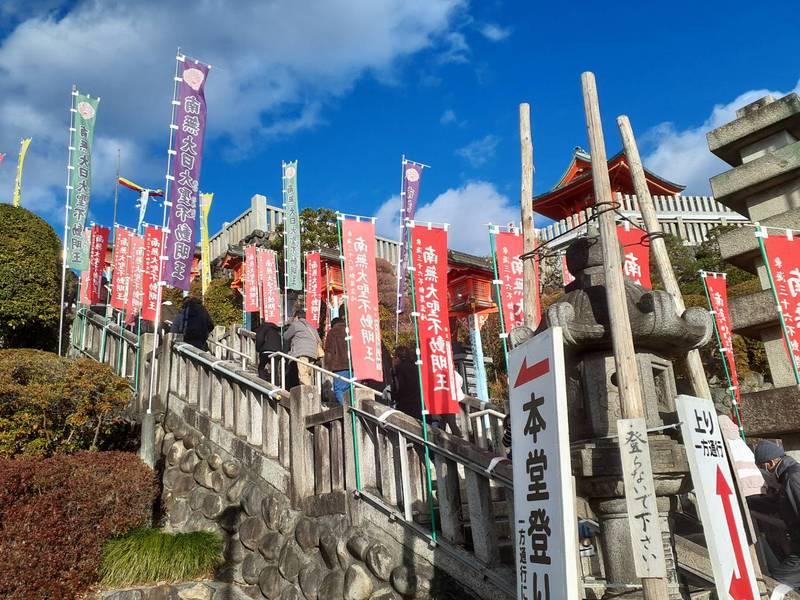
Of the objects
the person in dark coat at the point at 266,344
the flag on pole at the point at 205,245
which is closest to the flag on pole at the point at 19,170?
the flag on pole at the point at 205,245

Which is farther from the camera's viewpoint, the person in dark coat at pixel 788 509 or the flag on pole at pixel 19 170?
the flag on pole at pixel 19 170

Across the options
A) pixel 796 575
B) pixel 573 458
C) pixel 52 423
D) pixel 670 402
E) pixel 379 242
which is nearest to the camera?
pixel 573 458

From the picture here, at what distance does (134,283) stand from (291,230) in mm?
4063

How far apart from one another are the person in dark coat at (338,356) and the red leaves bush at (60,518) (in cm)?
316

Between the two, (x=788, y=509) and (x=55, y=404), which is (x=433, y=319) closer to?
(x=788, y=509)

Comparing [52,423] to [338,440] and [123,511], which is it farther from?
[338,440]

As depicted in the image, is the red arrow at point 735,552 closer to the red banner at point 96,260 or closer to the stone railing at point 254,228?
the red banner at point 96,260

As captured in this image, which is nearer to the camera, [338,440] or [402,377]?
[338,440]

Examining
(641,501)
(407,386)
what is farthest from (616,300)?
(407,386)

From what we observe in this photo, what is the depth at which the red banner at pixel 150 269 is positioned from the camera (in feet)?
44.6

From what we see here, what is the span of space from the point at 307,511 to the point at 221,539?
4.90 feet

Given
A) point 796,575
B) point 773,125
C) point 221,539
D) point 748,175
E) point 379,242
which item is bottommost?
point 796,575

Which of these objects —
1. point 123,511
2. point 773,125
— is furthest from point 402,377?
point 773,125

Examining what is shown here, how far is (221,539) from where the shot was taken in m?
7.73
